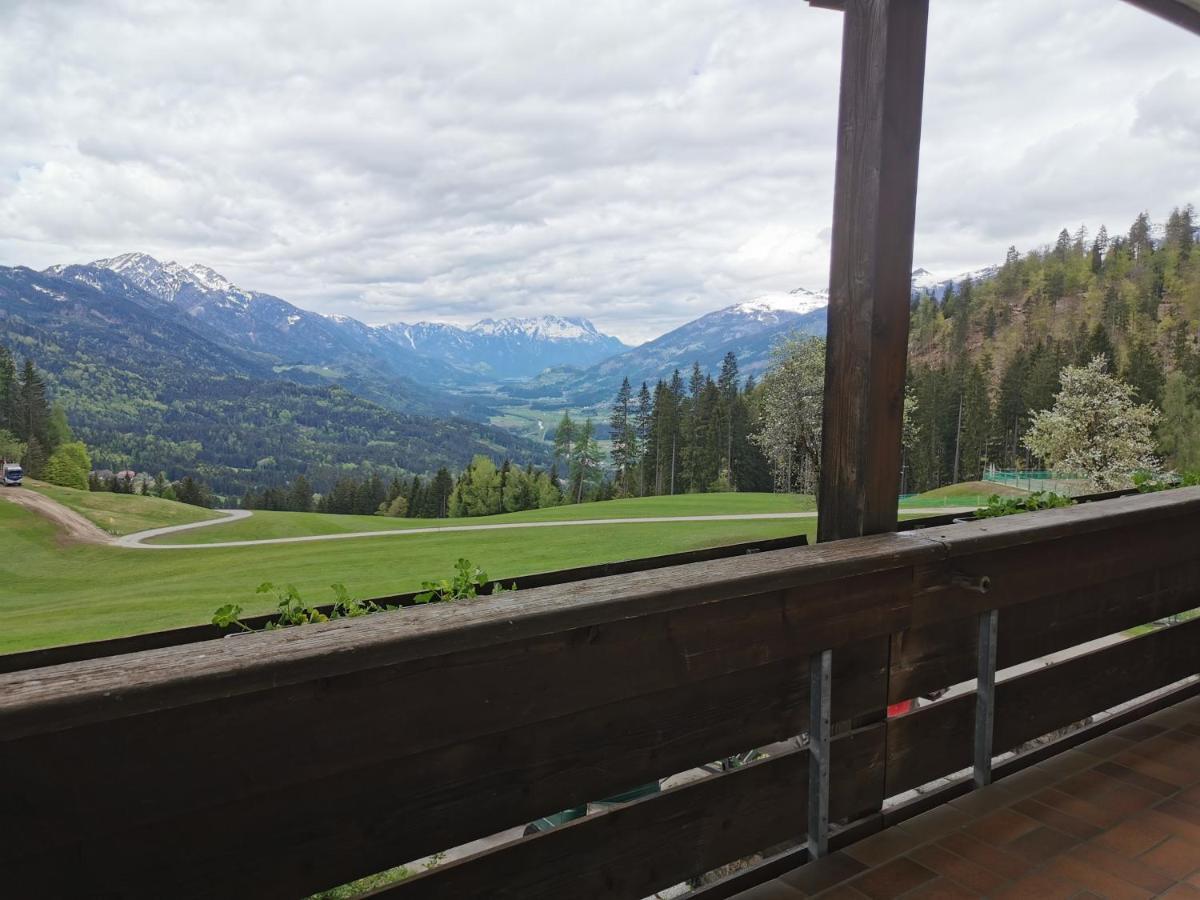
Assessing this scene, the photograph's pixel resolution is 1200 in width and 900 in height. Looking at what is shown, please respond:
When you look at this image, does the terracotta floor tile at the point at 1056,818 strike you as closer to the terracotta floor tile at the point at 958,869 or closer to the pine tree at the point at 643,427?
the terracotta floor tile at the point at 958,869

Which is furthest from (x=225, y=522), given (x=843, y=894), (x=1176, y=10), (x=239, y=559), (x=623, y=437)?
(x=623, y=437)

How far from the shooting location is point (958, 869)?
158cm

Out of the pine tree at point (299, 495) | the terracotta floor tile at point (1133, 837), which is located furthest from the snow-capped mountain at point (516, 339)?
the terracotta floor tile at point (1133, 837)

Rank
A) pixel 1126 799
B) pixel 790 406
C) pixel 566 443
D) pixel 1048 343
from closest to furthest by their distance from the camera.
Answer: pixel 1126 799
pixel 790 406
pixel 566 443
pixel 1048 343

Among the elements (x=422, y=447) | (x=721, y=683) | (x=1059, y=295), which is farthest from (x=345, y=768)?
(x=1059, y=295)

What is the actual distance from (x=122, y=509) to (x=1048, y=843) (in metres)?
4.50

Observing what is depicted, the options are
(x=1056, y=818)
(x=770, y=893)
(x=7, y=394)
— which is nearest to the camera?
(x=770, y=893)

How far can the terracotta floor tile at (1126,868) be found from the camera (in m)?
1.55

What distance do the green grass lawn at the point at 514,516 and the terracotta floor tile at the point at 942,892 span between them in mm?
2666

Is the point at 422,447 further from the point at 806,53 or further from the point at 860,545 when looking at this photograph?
the point at 860,545

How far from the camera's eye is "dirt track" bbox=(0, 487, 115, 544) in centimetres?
333

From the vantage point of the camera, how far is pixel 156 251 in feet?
15.5

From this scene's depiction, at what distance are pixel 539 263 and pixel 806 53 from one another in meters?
11.0

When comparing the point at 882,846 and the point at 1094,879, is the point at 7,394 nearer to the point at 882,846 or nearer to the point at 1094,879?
the point at 882,846
